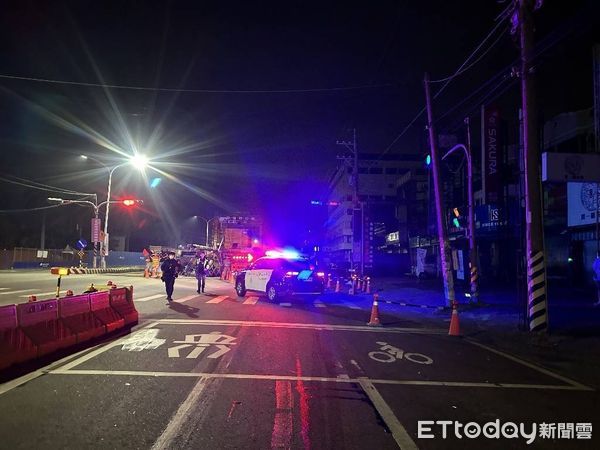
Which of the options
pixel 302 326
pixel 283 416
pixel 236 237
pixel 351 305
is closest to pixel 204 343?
pixel 302 326

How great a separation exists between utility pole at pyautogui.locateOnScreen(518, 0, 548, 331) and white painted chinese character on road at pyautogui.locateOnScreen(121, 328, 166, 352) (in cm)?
865

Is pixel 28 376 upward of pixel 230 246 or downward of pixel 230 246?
downward

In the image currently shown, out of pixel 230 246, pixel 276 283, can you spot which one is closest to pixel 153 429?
pixel 276 283

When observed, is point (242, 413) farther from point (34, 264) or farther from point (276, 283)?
point (34, 264)

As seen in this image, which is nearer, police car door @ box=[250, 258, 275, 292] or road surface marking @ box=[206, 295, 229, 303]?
road surface marking @ box=[206, 295, 229, 303]

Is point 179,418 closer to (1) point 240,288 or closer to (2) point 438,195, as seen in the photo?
(2) point 438,195

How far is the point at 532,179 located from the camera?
11242 mm

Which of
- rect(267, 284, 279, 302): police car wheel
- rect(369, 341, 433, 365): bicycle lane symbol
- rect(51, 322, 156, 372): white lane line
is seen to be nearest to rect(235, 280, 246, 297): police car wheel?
rect(267, 284, 279, 302): police car wheel

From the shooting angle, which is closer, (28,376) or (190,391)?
(190,391)

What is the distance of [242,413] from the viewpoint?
537 cm

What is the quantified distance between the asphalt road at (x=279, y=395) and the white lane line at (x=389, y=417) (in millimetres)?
22

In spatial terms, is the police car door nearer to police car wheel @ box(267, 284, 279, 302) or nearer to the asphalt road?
police car wheel @ box(267, 284, 279, 302)

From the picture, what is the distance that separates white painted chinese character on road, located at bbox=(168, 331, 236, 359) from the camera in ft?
27.9

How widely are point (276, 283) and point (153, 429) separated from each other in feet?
43.3
